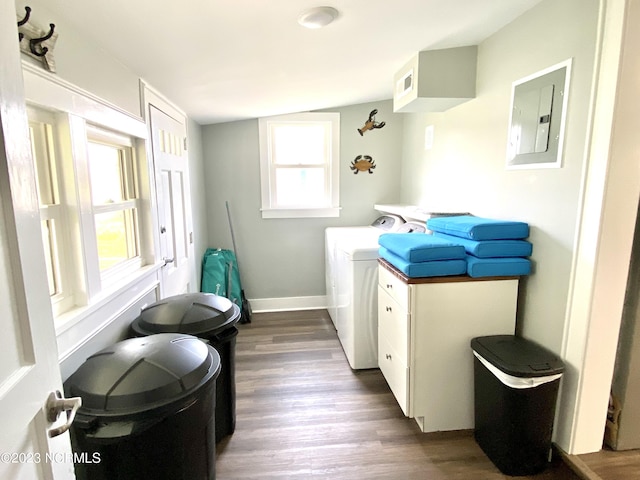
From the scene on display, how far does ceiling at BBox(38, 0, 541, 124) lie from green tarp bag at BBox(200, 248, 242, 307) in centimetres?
144

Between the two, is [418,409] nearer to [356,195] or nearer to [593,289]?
[593,289]

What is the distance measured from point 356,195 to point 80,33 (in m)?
2.80

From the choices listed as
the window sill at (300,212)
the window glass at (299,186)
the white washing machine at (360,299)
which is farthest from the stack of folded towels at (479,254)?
the window glass at (299,186)

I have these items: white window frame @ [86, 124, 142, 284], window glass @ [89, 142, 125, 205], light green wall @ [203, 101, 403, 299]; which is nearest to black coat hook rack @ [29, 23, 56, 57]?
white window frame @ [86, 124, 142, 284]

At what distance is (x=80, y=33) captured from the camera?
1.38 metres

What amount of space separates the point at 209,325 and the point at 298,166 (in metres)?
2.41

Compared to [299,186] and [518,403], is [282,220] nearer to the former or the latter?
[299,186]

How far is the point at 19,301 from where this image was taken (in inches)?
26.4

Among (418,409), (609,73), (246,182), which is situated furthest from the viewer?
(246,182)

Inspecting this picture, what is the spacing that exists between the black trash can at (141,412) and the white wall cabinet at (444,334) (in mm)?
1091

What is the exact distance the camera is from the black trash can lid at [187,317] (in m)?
1.64

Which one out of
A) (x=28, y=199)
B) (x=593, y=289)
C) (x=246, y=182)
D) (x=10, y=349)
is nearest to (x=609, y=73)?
(x=593, y=289)

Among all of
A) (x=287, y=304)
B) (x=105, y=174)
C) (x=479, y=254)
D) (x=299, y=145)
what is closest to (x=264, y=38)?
(x=105, y=174)

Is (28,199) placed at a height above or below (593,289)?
above
